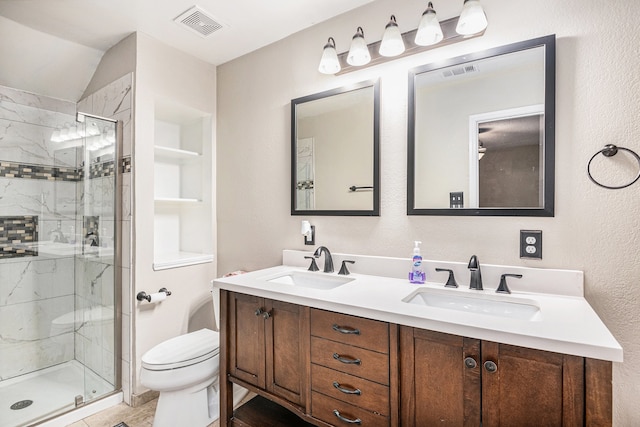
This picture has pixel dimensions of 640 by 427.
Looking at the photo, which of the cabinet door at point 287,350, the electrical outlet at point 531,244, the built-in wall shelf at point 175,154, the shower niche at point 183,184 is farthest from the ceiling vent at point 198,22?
the electrical outlet at point 531,244

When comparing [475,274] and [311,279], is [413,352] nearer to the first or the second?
[475,274]

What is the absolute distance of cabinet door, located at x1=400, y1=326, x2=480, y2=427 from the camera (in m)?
0.97

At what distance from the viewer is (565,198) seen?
4.27 feet

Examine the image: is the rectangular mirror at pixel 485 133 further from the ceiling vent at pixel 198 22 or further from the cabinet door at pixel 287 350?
the ceiling vent at pixel 198 22

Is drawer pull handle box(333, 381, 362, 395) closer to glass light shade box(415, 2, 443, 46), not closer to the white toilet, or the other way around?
the white toilet

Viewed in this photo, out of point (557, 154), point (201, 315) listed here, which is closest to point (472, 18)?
point (557, 154)

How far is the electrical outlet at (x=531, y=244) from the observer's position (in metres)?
1.34

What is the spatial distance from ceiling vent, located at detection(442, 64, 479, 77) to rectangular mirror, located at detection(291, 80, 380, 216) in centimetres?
36

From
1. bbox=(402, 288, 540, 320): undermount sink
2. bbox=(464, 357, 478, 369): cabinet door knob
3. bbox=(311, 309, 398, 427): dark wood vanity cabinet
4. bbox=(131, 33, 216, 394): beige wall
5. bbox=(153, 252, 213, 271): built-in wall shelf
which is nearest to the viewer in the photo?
bbox=(464, 357, 478, 369): cabinet door knob

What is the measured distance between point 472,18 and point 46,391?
3.25 meters

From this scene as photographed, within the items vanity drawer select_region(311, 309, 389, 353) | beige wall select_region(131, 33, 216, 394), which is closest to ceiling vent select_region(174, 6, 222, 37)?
beige wall select_region(131, 33, 216, 394)

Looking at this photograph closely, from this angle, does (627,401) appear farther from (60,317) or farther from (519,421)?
(60,317)

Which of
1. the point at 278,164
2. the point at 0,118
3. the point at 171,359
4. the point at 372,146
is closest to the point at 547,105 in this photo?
the point at 372,146

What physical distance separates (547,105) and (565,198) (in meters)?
0.39
